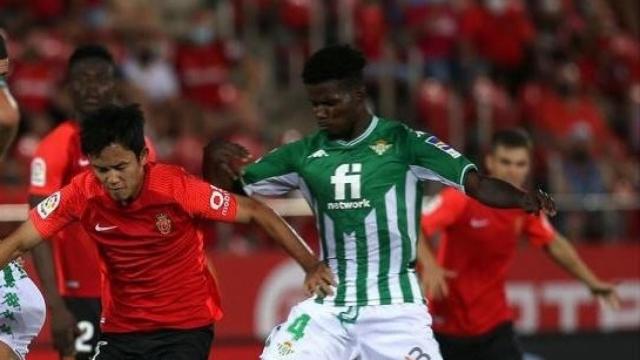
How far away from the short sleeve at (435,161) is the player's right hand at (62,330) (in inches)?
83.3

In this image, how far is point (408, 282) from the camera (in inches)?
298

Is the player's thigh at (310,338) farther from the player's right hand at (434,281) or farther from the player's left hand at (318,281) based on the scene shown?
the player's right hand at (434,281)

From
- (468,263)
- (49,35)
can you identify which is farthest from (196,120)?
(468,263)

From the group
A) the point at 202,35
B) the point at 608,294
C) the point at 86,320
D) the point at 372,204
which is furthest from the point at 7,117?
the point at 202,35

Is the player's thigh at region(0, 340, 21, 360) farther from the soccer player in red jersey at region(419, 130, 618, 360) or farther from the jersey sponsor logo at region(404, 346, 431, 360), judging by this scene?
the soccer player in red jersey at region(419, 130, 618, 360)

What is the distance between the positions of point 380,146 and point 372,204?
0.98 feet

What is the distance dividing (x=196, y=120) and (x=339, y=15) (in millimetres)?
2781

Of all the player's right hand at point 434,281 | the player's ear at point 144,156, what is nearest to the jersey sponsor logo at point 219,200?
the player's ear at point 144,156

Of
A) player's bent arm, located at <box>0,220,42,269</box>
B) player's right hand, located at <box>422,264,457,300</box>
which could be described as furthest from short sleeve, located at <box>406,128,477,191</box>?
player's bent arm, located at <box>0,220,42,269</box>

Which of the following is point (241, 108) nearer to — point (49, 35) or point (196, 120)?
→ point (196, 120)

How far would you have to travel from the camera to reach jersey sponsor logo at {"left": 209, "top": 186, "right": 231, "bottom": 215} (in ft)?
23.8

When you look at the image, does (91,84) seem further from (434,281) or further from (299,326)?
(434,281)

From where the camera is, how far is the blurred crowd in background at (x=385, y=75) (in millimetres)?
14594

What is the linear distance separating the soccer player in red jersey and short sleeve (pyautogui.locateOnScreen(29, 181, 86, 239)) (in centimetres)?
270
